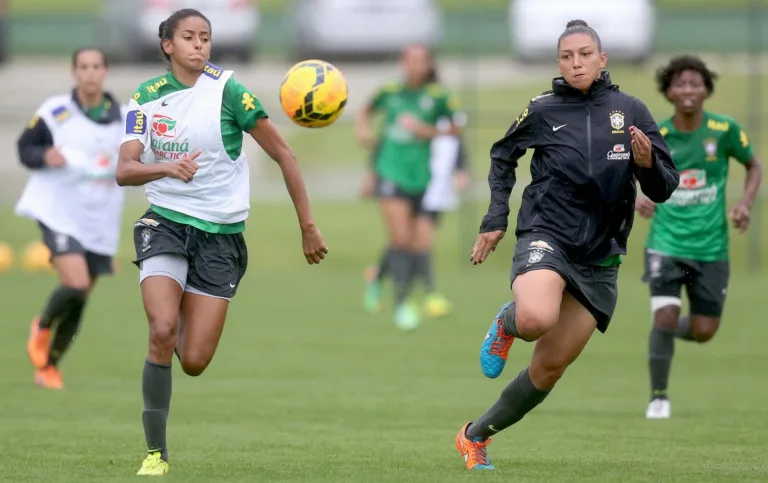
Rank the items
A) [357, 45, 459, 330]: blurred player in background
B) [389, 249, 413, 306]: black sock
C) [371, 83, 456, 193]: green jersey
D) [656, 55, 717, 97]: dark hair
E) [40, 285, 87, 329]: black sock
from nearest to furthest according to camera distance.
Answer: [656, 55, 717, 97]: dark hair, [40, 285, 87, 329]: black sock, [389, 249, 413, 306]: black sock, [357, 45, 459, 330]: blurred player in background, [371, 83, 456, 193]: green jersey

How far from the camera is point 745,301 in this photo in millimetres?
16094

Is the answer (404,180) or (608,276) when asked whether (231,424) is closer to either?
(608,276)

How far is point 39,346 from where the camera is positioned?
32.6ft

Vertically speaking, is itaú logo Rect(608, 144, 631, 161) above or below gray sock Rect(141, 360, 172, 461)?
above

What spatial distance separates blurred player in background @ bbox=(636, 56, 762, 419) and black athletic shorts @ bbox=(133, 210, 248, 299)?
3.18 meters

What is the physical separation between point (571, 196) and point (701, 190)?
8.44 feet

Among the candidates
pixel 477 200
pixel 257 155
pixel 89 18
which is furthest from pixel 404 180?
pixel 89 18

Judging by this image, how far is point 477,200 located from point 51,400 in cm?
1476

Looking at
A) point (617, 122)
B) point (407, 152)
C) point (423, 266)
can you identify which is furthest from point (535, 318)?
point (423, 266)

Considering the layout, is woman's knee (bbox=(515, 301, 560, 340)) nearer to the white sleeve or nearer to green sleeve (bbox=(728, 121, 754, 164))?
the white sleeve

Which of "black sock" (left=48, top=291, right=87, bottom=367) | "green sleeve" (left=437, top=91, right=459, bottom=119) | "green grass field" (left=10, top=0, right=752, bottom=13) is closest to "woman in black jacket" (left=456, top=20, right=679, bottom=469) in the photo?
"black sock" (left=48, top=291, right=87, bottom=367)

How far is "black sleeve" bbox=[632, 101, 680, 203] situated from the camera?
21.1ft

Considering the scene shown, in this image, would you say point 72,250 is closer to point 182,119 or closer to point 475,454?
point 182,119

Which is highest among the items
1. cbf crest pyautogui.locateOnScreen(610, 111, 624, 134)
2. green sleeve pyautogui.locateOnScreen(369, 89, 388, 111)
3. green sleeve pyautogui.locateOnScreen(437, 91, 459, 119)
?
green sleeve pyautogui.locateOnScreen(369, 89, 388, 111)
